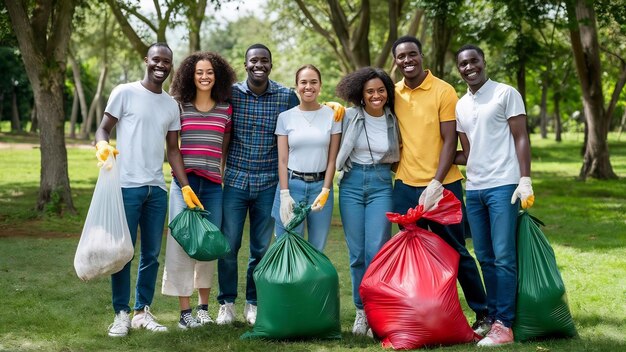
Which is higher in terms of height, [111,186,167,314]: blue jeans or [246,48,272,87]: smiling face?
[246,48,272,87]: smiling face

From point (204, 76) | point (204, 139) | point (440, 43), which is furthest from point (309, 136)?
point (440, 43)

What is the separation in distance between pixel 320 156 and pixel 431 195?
2.59 feet

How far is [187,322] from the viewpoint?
5684 mm

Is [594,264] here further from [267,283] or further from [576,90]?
[576,90]

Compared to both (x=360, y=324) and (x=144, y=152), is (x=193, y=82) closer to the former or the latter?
(x=144, y=152)

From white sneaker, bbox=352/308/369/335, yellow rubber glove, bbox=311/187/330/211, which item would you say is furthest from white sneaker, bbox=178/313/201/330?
yellow rubber glove, bbox=311/187/330/211

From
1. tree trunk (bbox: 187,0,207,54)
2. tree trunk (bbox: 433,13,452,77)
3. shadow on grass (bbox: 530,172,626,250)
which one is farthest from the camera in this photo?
tree trunk (bbox: 433,13,452,77)

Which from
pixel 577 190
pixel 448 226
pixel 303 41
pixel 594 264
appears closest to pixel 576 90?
pixel 303 41

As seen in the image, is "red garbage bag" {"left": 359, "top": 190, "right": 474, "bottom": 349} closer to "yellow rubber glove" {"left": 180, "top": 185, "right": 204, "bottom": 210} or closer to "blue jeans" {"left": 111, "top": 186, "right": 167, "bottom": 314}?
"yellow rubber glove" {"left": 180, "top": 185, "right": 204, "bottom": 210}

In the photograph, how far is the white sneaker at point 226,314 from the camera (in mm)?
5797

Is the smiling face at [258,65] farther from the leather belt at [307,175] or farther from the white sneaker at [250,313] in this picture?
the white sneaker at [250,313]

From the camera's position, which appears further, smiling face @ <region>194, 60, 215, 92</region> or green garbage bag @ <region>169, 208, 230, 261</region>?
smiling face @ <region>194, 60, 215, 92</region>

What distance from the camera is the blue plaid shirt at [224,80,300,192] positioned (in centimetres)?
562

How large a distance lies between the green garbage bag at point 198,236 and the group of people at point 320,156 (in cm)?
13
